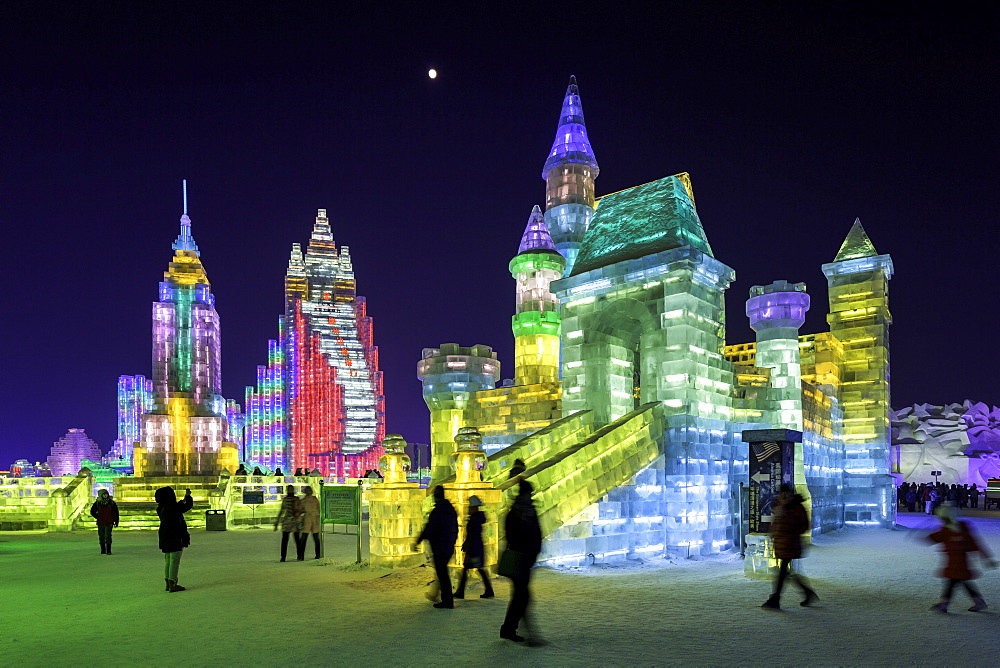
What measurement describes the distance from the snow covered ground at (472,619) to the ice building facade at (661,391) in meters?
1.43

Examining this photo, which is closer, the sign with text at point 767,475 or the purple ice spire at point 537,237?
the sign with text at point 767,475

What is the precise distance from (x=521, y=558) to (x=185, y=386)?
49156 mm

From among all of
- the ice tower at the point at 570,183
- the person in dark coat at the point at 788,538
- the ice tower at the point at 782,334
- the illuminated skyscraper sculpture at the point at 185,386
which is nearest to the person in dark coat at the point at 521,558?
the person in dark coat at the point at 788,538

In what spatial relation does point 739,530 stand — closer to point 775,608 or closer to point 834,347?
point 775,608

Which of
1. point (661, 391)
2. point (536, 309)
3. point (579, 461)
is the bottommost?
point (579, 461)

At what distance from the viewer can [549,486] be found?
11898mm

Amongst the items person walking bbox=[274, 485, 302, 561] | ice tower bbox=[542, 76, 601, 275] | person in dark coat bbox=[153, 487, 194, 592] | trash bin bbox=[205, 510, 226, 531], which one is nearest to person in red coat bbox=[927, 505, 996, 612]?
person in dark coat bbox=[153, 487, 194, 592]

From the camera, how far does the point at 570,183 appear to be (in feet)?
93.1

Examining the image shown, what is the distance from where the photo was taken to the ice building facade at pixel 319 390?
593ft

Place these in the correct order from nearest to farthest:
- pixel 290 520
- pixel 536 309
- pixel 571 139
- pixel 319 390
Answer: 1. pixel 290 520
2. pixel 536 309
3. pixel 571 139
4. pixel 319 390

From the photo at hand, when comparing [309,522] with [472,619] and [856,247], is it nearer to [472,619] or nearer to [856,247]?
[472,619]

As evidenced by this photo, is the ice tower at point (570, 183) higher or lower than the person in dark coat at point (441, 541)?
higher

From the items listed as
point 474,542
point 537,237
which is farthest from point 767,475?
point 537,237

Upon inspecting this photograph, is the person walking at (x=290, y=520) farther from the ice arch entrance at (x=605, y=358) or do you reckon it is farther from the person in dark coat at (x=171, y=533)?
the ice arch entrance at (x=605, y=358)
